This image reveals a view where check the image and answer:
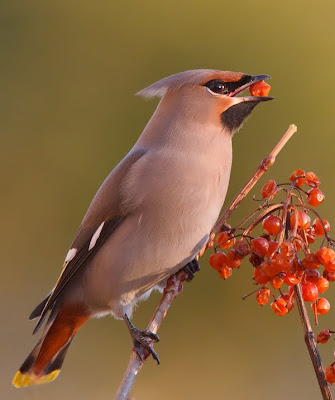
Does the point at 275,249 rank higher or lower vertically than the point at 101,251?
higher

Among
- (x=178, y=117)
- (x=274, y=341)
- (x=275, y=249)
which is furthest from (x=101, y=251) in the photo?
(x=274, y=341)

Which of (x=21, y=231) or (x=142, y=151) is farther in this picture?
(x=21, y=231)

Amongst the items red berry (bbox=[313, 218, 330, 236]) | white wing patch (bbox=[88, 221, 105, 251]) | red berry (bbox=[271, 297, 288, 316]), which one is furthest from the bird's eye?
red berry (bbox=[271, 297, 288, 316])

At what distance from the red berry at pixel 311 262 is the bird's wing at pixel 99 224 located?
2.92 ft

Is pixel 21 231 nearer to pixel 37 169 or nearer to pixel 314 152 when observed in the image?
pixel 37 169

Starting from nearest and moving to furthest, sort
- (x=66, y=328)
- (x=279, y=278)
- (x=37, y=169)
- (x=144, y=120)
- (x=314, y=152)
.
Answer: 1. (x=279, y=278)
2. (x=66, y=328)
3. (x=314, y=152)
4. (x=144, y=120)
5. (x=37, y=169)

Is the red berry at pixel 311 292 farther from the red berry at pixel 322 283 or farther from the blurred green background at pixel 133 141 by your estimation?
the blurred green background at pixel 133 141

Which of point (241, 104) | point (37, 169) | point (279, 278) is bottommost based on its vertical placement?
point (37, 169)

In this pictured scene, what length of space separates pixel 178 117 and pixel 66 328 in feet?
2.65

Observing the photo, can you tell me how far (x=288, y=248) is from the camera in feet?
7.39

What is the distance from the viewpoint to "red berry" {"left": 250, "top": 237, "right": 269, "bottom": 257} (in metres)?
2.37

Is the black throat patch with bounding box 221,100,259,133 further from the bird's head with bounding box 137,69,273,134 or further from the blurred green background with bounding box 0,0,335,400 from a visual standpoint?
the blurred green background with bounding box 0,0,335,400

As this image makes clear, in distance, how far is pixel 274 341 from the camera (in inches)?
189

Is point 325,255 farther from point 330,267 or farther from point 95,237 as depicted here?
point 95,237
